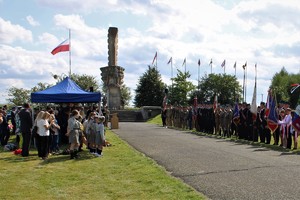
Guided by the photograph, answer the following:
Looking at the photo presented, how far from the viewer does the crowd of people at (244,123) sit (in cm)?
1777

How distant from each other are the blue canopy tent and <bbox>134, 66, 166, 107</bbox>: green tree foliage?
150ft

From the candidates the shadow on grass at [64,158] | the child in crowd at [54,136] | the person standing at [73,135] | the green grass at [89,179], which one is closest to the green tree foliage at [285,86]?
the child in crowd at [54,136]

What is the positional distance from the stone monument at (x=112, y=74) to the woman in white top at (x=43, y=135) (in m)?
37.9

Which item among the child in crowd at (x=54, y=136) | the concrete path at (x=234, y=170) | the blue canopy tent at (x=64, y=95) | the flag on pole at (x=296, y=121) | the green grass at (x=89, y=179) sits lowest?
the green grass at (x=89, y=179)

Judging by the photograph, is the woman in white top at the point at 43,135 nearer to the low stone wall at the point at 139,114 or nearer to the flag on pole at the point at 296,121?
the flag on pole at the point at 296,121

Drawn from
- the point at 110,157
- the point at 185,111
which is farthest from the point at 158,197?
the point at 185,111

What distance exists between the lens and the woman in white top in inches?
567

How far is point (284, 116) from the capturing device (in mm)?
18547

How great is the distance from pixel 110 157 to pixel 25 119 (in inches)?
140

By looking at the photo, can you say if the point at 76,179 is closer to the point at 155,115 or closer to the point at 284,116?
the point at 284,116

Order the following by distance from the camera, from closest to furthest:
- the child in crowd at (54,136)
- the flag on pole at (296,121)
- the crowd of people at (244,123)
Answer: the child in crowd at (54,136)
the flag on pole at (296,121)
the crowd of people at (244,123)

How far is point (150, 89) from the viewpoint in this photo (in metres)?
65.3

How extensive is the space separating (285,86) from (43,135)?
7103 cm

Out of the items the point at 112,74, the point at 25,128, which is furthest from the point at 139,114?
the point at 25,128
